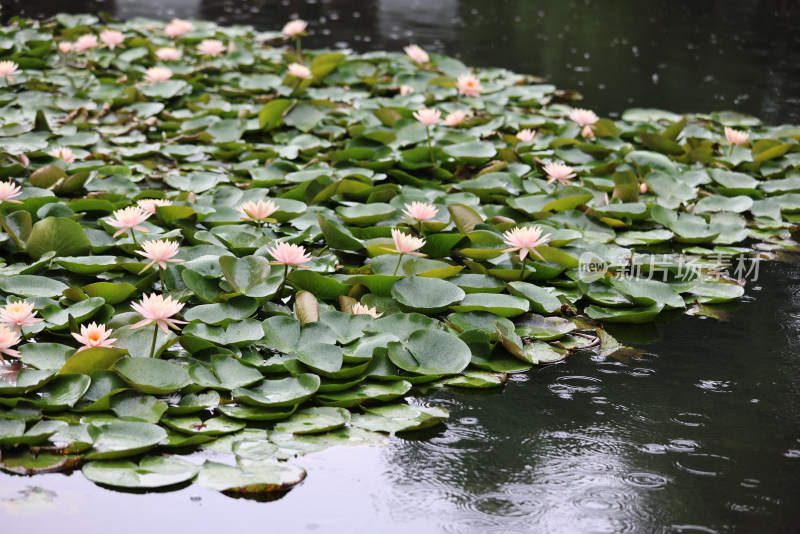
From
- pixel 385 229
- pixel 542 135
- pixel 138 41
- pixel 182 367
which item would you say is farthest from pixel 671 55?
pixel 182 367

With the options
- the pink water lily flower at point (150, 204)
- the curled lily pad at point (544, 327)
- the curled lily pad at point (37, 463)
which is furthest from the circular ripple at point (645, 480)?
the pink water lily flower at point (150, 204)

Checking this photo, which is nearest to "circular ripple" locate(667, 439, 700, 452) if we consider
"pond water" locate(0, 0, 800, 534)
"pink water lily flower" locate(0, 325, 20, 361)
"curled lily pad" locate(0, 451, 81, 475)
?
"pond water" locate(0, 0, 800, 534)

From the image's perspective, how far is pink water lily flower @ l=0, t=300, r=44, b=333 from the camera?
1590 mm

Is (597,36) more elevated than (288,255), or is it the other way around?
(597,36)

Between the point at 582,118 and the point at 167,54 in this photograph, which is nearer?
the point at 582,118

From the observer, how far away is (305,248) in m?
2.25

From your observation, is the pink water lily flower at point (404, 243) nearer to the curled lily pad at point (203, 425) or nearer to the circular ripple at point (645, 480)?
the curled lily pad at point (203, 425)

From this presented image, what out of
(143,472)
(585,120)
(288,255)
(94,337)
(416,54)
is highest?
(416,54)

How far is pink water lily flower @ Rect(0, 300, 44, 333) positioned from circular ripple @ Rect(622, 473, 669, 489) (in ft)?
4.06

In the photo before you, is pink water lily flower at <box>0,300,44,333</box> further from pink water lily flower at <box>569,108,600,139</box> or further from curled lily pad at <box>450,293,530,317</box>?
pink water lily flower at <box>569,108,600,139</box>

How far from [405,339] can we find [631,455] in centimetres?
57

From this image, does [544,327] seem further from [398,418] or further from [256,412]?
[256,412]

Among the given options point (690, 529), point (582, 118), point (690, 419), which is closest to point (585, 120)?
point (582, 118)

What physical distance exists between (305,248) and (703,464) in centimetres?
125
